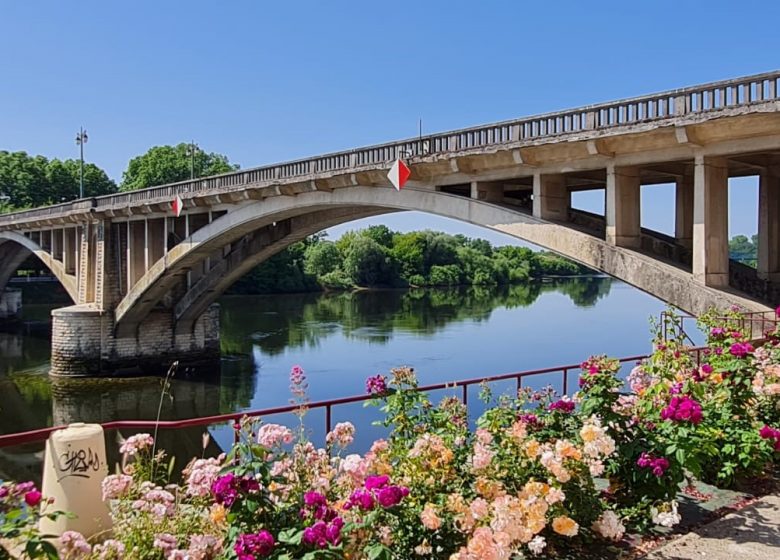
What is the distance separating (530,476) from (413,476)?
74 cm

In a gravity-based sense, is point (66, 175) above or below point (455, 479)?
above

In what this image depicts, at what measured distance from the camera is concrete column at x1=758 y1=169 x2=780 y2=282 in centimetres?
1135

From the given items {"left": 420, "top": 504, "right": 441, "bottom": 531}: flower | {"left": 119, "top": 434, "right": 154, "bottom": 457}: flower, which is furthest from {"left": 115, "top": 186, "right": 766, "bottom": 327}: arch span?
{"left": 119, "top": 434, "right": 154, "bottom": 457}: flower

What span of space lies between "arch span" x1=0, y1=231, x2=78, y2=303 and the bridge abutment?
394 centimetres

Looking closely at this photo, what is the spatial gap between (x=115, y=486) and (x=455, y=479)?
6.38ft

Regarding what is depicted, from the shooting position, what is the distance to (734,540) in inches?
167

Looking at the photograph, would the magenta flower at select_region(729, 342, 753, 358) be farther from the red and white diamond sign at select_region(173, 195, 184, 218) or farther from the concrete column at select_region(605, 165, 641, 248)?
the red and white diamond sign at select_region(173, 195, 184, 218)

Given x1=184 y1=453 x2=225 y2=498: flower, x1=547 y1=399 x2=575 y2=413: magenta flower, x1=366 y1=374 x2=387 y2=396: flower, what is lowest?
x1=184 y1=453 x2=225 y2=498: flower

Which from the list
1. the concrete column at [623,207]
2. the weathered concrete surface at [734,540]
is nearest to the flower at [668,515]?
the weathered concrete surface at [734,540]

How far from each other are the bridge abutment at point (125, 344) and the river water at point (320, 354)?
91 centimetres

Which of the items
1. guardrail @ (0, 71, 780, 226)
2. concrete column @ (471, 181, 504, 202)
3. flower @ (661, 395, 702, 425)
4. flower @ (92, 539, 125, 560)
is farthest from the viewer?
concrete column @ (471, 181, 504, 202)

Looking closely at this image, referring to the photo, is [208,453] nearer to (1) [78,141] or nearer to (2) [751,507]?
(2) [751,507]

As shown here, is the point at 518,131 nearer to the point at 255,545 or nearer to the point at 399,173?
the point at 399,173

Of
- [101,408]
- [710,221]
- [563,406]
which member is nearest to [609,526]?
[563,406]
